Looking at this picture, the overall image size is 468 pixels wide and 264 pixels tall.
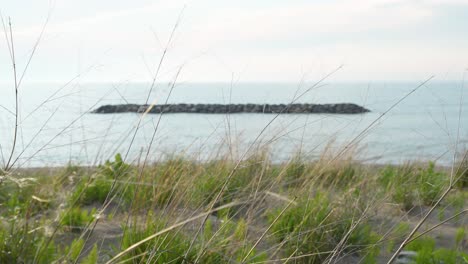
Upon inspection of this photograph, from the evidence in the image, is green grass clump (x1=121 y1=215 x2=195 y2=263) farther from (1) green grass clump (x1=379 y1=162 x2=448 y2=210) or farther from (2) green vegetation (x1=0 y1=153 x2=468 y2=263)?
(1) green grass clump (x1=379 y1=162 x2=448 y2=210)

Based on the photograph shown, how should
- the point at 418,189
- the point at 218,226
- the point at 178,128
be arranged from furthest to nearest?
the point at 178,128 < the point at 418,189 < the point at 218,226

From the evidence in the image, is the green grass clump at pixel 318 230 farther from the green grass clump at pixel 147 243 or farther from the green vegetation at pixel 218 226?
the green grass clump at pixel 147 243

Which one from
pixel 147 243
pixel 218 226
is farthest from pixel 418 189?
pixel 147 243

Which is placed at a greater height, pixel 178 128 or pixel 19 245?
pixel 178 128

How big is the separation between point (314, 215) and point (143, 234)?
0.90 m

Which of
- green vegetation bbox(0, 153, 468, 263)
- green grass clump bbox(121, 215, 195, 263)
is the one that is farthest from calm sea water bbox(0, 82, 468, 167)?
green grass clump bbox(121, 215, 195, 263)

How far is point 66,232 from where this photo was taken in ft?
10.3

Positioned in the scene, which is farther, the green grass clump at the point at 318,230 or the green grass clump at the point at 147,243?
the green grass clump at the point at 318,230

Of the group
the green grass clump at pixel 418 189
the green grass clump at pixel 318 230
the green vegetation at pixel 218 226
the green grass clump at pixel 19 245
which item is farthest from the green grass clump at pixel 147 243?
the green grass clump at pixel 418 189

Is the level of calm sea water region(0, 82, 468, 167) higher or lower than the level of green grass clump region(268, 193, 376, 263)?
higher

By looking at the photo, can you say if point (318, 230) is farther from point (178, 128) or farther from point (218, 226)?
point (178, 128)

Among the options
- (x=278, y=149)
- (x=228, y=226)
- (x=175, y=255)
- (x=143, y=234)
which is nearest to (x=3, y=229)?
(x=143, y=234)

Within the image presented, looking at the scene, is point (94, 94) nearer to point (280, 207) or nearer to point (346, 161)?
point (280, 207)

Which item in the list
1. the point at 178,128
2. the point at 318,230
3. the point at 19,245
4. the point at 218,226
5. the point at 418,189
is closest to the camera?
the point at 19,245
